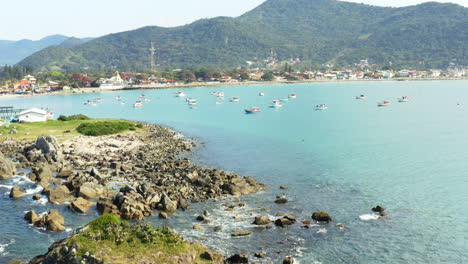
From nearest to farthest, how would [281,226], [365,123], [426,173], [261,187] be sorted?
[281,226] < [261,187] < [426,173] < [365,123]

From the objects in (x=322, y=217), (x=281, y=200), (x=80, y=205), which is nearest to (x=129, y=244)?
(x=80, y=205)

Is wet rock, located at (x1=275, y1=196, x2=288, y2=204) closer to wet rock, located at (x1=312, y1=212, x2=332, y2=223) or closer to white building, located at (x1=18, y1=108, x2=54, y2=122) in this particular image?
wet rock, located at (x1=312, y1=212, x2=332, y2=223)

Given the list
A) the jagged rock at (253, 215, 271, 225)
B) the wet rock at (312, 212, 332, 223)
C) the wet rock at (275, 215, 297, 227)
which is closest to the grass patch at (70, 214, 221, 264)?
the jagged rock at (253, 215, 271, 225)

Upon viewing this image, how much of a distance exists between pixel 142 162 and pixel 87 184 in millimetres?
13950

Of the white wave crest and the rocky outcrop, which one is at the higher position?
the rocky outcrop

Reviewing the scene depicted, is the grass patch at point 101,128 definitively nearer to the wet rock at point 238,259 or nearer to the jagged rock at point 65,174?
the jagged rock at point 65,174

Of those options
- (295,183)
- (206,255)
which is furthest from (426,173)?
(206,255)

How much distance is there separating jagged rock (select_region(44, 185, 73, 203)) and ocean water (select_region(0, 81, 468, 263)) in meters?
1.10

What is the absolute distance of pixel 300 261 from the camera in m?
27.9

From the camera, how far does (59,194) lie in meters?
39.6

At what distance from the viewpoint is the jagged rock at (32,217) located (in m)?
33.6

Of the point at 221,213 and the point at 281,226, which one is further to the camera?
the point at 221,213

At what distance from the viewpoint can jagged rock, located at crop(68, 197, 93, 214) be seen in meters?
36.4

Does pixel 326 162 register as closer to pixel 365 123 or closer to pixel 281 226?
pixel 281 226
